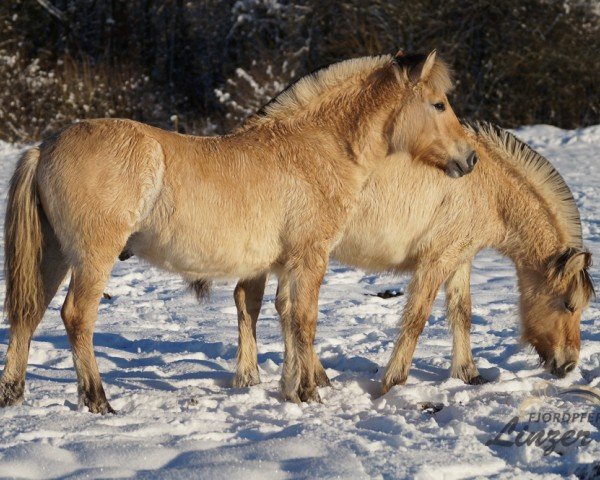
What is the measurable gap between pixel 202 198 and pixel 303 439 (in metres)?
1.57

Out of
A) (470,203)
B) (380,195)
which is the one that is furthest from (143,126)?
(470,203)

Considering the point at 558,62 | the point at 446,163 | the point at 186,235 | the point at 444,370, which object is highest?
the point at 558,62

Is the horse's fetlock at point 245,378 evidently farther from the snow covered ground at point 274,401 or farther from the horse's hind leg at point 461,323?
the horse's hind leg at point 461,323

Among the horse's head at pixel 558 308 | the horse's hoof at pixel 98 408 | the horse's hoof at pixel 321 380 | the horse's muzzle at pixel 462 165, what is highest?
the horse's muzzle at pixel 462 165

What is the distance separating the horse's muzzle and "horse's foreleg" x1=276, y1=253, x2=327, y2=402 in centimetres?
101

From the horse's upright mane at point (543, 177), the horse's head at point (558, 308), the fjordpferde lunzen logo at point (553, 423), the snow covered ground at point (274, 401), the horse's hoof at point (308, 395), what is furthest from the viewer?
the horse's upright mane at point (543, 177)

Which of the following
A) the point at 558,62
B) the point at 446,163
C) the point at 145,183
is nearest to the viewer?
the point at 145,183

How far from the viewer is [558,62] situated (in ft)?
55.8

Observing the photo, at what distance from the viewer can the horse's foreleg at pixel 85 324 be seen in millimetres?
4734

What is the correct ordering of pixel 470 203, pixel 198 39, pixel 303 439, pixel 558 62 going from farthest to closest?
pixel 198 39
pixel 558 62
pixel 470 203
pixel 303 439

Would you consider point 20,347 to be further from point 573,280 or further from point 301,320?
point 573,280

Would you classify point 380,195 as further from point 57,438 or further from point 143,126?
point 57,438

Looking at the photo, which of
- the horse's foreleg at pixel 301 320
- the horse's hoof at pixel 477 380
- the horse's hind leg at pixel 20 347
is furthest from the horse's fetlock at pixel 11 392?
the horse's hoof at pixel 477 380

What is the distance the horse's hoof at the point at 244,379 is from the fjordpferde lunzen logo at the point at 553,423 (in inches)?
69.1
